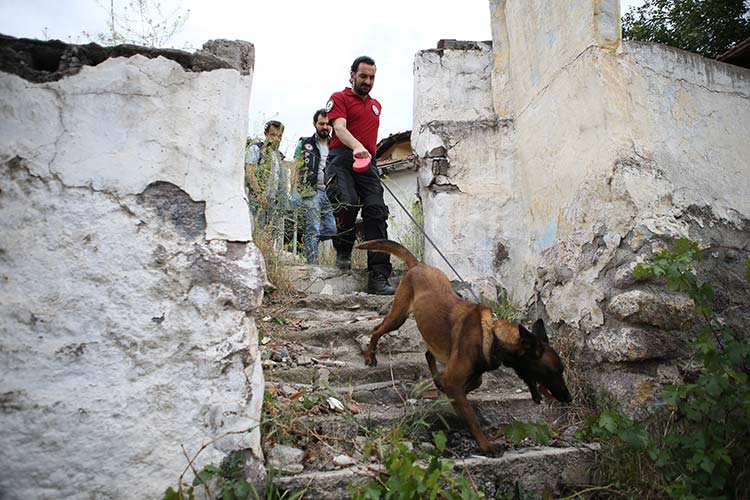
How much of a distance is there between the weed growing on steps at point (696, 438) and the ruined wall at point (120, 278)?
1833mm

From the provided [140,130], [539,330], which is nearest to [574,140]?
[539,330]

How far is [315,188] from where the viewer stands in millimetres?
6516

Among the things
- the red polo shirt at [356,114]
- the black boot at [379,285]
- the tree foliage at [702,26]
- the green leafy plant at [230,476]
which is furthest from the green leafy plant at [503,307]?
the tree foliage at [702,26]

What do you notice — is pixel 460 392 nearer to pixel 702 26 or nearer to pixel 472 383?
pixel 472 383

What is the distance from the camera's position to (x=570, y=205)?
398 cm

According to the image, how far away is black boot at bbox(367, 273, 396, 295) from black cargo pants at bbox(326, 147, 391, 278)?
2.0 inches

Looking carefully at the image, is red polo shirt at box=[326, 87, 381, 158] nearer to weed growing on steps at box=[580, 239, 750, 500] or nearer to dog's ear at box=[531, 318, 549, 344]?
dog's ear at box=[531, 318, 549, 344]

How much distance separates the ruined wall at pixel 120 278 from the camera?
2133mm

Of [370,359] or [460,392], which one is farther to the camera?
[370,359]

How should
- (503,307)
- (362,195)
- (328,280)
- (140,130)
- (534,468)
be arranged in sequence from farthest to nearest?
(328,280), (362,195), (503,307), (534,468), (140,130)

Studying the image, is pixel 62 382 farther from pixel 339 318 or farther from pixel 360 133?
pixel 360 133

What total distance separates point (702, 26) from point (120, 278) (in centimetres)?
1240

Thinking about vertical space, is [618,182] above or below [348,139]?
below

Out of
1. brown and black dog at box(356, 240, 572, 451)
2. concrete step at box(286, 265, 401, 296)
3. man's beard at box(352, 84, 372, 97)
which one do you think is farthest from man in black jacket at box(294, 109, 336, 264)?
brown and black dog at box(356, 240, 572, 451)
